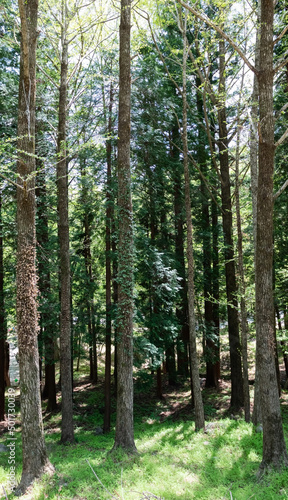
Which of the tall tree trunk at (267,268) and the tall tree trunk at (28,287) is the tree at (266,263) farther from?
the tall tree trunk at (28,287)

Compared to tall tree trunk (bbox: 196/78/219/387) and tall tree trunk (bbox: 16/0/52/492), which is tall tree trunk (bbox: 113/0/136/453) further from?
tall tree trunk (bbox: 196/78/219/387)

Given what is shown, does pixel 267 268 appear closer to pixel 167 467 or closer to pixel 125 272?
pixel 125 272

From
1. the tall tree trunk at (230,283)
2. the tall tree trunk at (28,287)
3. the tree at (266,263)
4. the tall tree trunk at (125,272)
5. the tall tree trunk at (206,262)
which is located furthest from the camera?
the tall tree trunk at (206,262)

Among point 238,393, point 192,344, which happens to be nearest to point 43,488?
point 192,344

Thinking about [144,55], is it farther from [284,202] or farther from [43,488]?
[43,488]

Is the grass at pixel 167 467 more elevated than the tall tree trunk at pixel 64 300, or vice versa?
the tall tree trunk at pixel 64 300

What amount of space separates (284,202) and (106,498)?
31.0 feet

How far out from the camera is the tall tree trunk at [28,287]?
551 cm

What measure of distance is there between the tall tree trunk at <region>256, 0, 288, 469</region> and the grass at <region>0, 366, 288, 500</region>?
52cm

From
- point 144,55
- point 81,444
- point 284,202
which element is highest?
point 144,55

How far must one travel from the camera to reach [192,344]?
916 centimetres

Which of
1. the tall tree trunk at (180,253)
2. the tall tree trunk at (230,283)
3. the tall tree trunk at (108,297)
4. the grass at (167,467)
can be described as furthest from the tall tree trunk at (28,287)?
the tall tree trunk at (180,253)

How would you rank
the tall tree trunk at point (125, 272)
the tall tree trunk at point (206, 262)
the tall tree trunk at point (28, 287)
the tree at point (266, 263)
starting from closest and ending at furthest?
the tree at point (266, 263)
the tall tree trunk at point (28, 287)
the tall tree trunk at point (125, 272)
the tall tree trunk at point (206, 262)

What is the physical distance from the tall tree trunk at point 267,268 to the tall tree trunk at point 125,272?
2805 millimetres
